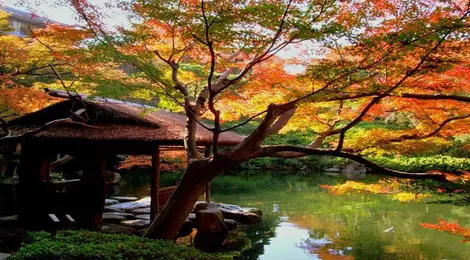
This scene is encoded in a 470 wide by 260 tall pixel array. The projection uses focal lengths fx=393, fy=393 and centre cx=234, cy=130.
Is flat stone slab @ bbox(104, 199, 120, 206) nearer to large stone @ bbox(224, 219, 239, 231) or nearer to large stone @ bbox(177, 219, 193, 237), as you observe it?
large stone @ bbox(177, 219, 193, 237)

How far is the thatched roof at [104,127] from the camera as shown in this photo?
7.05 m

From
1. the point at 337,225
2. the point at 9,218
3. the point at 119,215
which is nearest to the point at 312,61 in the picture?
the point at 337,225

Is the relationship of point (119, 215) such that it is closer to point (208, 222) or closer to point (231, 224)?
point (208, 222)

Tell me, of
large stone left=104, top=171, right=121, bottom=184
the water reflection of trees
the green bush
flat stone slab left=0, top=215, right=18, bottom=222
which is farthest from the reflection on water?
large stone left=104, top=171, right=121, bottom=184

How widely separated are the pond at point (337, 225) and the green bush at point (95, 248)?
11.7 feet

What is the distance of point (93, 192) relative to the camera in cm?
758

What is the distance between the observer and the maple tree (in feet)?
13.9

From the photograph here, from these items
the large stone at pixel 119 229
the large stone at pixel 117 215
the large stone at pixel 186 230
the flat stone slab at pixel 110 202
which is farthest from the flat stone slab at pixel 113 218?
the flat stone slab at pixel 110 202

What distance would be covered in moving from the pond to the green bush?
3561 mm

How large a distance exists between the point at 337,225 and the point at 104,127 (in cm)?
571

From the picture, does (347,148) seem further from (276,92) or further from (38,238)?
(38,238)

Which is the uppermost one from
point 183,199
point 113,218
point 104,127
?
point 104,127

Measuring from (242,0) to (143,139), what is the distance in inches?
144

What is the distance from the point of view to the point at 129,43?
5699mm
